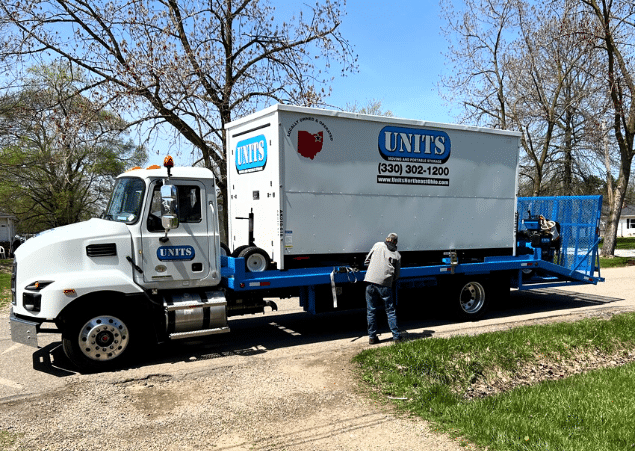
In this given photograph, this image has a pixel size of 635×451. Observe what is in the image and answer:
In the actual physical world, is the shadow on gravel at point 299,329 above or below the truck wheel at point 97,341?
below

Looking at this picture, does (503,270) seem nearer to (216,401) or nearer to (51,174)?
(216,401)

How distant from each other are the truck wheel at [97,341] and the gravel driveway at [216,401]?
0.72 feet

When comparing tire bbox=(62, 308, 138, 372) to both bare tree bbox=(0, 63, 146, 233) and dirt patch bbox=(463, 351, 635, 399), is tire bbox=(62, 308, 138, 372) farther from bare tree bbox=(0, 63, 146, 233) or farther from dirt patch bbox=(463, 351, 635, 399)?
→ bare tree bbox=(0, 63, 146, 233)

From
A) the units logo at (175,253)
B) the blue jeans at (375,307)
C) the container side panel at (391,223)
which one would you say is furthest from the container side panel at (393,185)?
the units logo at (175,253)

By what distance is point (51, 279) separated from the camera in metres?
6.82

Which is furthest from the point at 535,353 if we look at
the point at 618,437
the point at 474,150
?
the point at 474,150

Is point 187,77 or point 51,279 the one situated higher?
point 187,77

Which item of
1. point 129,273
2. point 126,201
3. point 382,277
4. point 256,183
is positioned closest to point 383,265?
point 382,277

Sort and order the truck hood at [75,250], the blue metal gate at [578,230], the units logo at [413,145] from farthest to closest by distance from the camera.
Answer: the blue metal gate at [578,230] → the units logo at [413,145] → the truck hood at [75,250]

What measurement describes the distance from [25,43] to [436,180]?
1330cm

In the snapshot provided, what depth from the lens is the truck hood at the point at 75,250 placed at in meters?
6.84

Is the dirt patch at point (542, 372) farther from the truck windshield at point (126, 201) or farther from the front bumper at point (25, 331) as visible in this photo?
the front bumper at point (25, 331)

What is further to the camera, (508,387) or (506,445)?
(508,387)

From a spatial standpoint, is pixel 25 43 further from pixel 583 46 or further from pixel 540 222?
pixel 583 46
